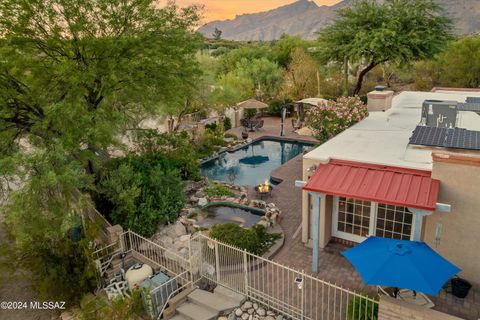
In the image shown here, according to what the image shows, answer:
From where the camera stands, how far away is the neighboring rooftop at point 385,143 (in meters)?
10.6

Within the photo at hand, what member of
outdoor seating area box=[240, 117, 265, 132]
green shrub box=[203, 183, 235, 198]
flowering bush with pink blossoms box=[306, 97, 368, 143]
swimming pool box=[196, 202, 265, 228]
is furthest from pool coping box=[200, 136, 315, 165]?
flowering bush with pink blossoms box=[306, 97, 368, 143]

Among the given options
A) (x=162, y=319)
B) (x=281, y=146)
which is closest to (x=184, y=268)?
(x=162, y=319)

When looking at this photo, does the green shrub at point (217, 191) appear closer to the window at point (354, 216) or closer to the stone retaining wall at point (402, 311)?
the window at point (354, 216)

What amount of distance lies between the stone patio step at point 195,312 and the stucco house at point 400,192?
11.5 feet

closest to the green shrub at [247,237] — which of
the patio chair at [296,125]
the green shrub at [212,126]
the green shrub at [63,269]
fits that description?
the green shrub at [63,269]

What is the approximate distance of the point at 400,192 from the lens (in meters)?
8.97

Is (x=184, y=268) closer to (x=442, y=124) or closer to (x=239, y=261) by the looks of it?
(x=239, y=261)

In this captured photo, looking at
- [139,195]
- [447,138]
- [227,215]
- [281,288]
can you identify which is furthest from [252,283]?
[447,138]

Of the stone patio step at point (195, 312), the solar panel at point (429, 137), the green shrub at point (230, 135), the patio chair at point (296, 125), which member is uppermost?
the solar panel at point (429, 137)

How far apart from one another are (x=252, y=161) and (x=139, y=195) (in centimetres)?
1308

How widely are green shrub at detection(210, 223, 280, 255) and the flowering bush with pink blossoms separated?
683 cm

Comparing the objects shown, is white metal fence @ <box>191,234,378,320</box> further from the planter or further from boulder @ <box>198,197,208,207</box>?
boulder @ <box>198,197,208,207</box>

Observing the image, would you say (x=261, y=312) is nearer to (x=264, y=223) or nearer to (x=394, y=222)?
(x=264, y=223)

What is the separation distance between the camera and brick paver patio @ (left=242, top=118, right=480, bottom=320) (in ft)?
28.6
